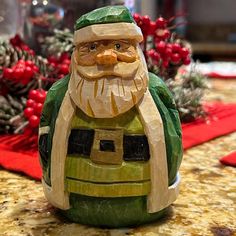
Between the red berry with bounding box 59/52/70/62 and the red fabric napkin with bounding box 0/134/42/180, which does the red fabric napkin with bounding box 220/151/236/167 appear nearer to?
the red fabric napkin with bounding box 0/134/42/180

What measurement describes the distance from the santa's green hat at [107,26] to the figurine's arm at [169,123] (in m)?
0.06

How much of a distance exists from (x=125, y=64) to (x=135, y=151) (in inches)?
3.4

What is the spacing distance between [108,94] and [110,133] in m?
0.04

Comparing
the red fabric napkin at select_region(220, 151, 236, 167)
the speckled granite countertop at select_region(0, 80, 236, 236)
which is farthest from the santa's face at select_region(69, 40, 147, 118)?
the red fabric napkin at select_region(220, 151, 236, 167)

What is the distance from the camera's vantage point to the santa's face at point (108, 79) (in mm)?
473

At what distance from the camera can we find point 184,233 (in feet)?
1.62

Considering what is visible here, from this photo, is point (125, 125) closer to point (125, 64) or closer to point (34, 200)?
point (125, 64)

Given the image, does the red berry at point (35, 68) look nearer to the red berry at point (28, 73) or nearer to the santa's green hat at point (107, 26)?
the red berry at point (28, 73)

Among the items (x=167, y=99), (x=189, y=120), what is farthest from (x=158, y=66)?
(x=167, y=99)

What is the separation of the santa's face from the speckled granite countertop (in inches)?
5.0

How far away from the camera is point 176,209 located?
0.55 metres

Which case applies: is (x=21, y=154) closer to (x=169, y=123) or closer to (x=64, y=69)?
(x=64, y=69)

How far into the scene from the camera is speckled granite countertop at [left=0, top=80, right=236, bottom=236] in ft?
1.63

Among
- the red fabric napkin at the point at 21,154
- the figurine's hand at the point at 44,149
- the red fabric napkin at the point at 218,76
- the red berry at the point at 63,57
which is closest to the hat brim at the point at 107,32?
the figurine's hand at the point at 44,149
